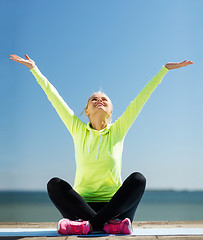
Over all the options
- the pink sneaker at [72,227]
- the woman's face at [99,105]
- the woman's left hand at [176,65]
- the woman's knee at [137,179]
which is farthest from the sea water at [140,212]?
the woman's left hand at [176,65]

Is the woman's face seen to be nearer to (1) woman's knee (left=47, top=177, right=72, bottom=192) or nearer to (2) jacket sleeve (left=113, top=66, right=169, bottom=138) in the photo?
(2) jacket sleeve (left=113, top=66, right=169, bottom=138)

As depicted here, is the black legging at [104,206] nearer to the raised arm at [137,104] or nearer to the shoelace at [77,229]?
the shoelace at [77,229]

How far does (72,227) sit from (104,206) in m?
0.24

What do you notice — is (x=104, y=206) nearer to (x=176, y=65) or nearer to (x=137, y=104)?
(x=137, y=104)

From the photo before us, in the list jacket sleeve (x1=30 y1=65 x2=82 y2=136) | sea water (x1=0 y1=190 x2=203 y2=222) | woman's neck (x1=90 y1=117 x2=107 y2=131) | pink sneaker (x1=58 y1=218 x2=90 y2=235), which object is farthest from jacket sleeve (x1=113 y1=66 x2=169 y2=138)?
sea water (x1=0 y1=190 x2=203 y2=222)

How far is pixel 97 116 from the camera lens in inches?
98.5

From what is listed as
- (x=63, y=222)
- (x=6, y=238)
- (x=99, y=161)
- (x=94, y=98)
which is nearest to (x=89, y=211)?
(x=63, y=222)

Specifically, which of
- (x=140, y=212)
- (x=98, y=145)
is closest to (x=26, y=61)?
(x=98, y=145)

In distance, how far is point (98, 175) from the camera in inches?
91.3

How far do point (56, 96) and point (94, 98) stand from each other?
0.30 meters

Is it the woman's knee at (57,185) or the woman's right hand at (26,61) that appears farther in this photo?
the woman's right hand at (26,61)

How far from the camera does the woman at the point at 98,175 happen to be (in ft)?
6.83

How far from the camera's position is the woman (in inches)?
82.0

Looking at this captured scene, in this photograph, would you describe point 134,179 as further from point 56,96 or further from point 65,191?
point 56,96
